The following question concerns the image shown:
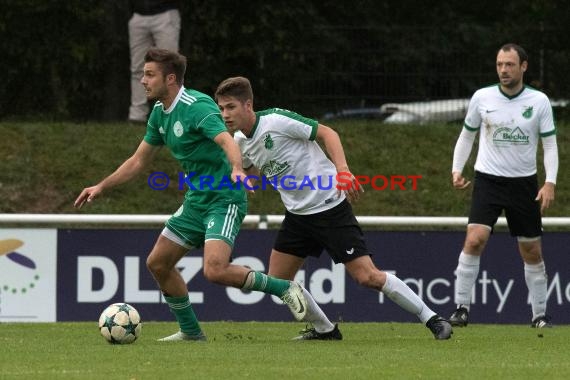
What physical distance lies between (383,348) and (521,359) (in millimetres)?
1121

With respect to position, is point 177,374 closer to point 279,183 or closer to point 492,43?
point 279,183

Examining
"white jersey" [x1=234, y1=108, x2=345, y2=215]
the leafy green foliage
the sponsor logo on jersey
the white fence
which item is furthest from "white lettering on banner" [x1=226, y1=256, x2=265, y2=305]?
"white jersey" [x1=234, y1=108, x2=345, y2=215]

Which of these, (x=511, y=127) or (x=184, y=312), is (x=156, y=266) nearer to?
(x=184, y=312)

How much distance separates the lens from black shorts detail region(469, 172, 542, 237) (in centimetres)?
1228

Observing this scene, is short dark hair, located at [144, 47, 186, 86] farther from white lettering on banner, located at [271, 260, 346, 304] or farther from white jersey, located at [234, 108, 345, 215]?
white lettering on banner, located at [271, 260, 346, 304]

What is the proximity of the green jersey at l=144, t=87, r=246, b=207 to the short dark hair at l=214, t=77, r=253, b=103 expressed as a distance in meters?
0.13

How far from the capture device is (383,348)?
32.3 ft

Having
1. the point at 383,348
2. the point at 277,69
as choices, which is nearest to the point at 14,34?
the point at 277,69

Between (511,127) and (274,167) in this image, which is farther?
(511,127)

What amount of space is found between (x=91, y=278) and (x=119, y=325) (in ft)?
13.3

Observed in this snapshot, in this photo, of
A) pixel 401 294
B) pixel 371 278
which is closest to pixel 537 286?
pixel 401 294

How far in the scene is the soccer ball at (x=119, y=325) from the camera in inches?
399

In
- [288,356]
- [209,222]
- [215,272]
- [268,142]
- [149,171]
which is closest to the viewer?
[288,356]

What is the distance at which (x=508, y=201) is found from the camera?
1230 centimetres
